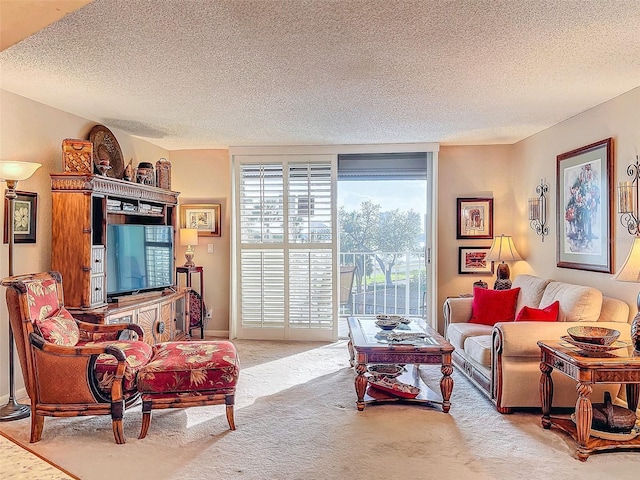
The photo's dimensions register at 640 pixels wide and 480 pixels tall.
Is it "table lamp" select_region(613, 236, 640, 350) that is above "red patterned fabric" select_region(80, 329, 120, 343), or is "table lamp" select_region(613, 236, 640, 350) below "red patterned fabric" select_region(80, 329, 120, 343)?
above

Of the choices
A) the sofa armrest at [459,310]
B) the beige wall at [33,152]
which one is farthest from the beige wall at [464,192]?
the beige wall at [33,152]

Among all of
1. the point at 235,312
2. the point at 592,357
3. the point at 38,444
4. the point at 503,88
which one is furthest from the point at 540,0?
the point at 235,312

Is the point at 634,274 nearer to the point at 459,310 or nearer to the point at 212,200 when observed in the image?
the point at 459,310

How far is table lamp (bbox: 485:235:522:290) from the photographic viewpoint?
5.25m

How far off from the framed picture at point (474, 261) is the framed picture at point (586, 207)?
1.23 metres

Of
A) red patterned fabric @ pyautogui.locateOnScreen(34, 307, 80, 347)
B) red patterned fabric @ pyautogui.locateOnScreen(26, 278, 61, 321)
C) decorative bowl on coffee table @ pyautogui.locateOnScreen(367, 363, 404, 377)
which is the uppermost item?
red patterned fabric @ pyautogui.locateOnScreen(26, 278, 61, 321)

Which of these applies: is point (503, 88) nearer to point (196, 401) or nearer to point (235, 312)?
point (196, 401)

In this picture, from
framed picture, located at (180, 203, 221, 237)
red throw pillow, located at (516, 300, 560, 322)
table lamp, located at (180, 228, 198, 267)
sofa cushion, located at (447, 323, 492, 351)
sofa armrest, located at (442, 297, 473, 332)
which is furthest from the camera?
framed picture, located at (180, 203, 221, 237)

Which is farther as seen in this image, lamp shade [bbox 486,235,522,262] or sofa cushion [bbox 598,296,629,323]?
lamp shade [bbox 486,235,522,262]

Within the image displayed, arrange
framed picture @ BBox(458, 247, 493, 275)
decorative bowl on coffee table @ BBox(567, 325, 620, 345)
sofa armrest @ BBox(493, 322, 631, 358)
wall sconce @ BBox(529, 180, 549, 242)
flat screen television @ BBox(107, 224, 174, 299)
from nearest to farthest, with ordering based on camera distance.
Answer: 1. decorative bowl on coffee table @ BBox(567, 325, 620, 345)
2. sofa armrest @ BBox(493, 322, 631, 358)
3. flat screen television @ BBox(107, 224, 174, 299)
4. wall sconce @ BBox(529, 180, 549, 242)
5. framed picture @ BBox(458, 247, 493, 275)

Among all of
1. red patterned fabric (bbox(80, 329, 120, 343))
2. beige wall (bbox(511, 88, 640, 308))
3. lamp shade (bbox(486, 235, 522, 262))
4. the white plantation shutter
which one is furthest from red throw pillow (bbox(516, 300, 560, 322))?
red patterned fabric (bbox(80, 329, 120, 343))

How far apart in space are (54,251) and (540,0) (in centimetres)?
382

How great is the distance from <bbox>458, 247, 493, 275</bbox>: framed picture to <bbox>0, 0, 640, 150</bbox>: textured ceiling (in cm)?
165

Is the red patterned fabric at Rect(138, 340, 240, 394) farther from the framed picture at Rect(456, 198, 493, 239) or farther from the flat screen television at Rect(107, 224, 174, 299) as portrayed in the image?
the framed picture at Rect(456, 198, 493, 239)
